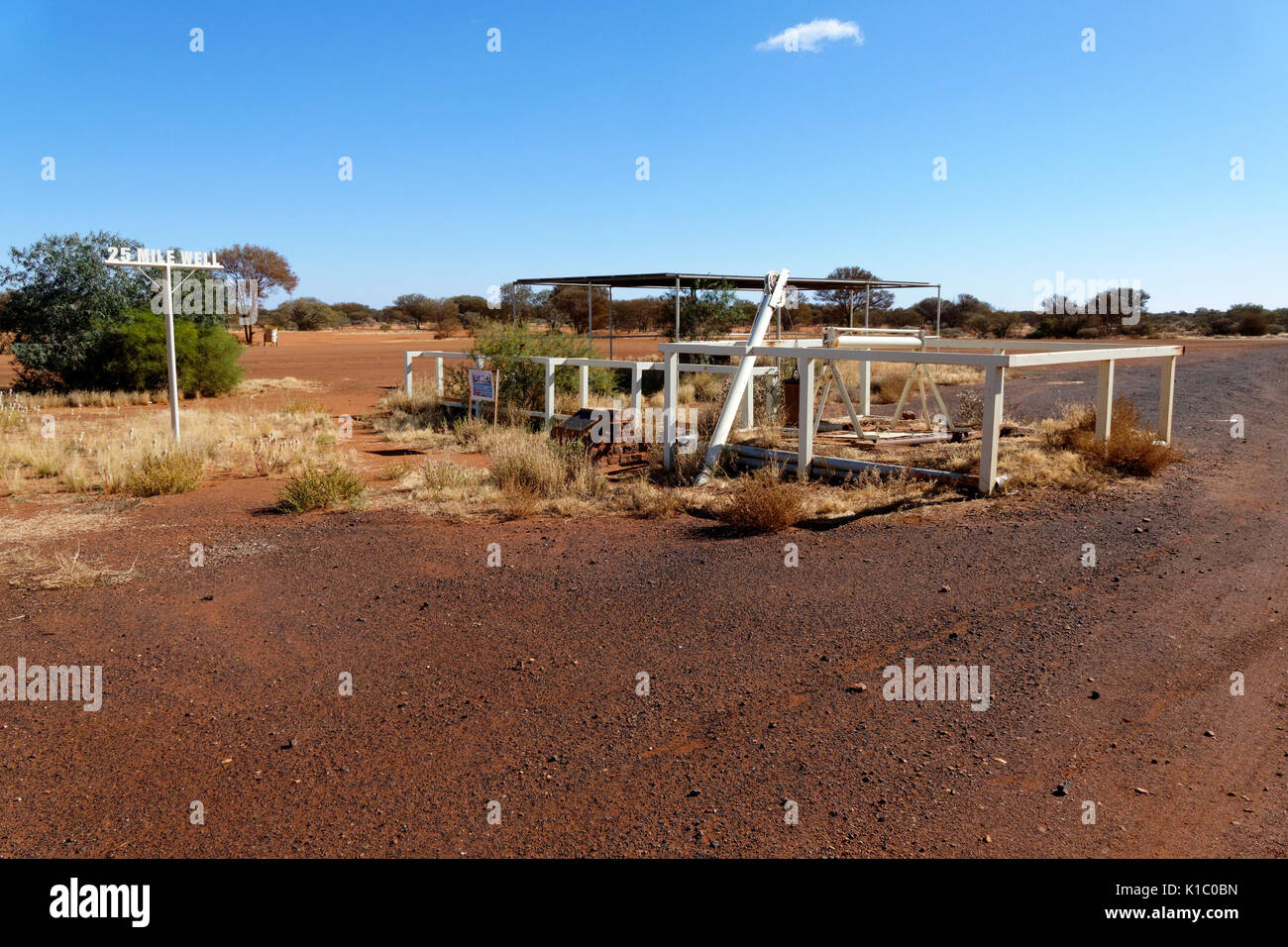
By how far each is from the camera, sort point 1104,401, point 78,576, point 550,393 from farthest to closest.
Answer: point 550,393
point 1104,401
point 78,576

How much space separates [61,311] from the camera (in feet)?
76.5

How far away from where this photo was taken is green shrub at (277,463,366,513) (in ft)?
32.1

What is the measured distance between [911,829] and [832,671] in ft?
5.41

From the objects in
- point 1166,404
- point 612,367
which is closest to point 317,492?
point 612,367

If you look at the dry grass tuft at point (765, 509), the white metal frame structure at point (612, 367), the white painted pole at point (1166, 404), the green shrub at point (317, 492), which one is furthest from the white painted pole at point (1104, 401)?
the green shrub at point (317, 492)

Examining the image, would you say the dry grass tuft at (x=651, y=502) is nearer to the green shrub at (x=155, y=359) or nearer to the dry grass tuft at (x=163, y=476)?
the dry grass tuft at (x=163, y=476)

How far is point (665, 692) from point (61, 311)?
2388 cm

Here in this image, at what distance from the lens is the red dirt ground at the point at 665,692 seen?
12.4 feet

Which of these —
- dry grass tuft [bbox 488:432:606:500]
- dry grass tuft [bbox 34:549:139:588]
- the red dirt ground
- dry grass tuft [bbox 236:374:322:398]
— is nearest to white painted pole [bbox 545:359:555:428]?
dry grass tuft [bbox 488:432:606:500]

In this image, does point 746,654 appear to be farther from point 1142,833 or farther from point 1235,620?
point 1235,620

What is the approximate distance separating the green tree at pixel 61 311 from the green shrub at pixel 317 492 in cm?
1652

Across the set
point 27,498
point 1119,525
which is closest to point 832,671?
point 1119,525

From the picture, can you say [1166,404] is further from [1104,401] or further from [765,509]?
[765,509]
